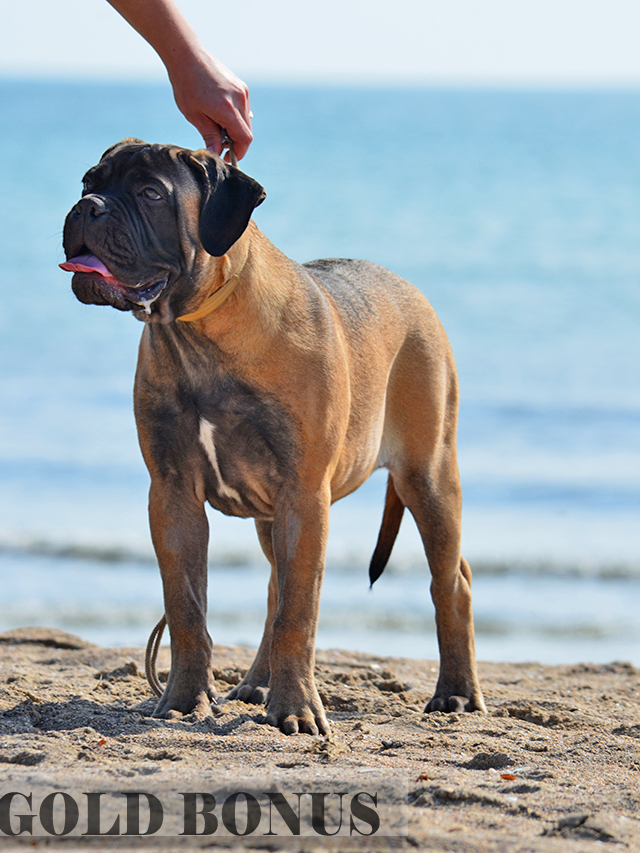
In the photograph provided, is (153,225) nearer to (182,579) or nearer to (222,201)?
(222,201)

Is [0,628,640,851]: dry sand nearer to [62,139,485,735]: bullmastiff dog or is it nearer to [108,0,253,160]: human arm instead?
[62,139,485,735]: bullmastiff dog

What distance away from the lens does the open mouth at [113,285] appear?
3.66m

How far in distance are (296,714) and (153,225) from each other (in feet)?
5.79

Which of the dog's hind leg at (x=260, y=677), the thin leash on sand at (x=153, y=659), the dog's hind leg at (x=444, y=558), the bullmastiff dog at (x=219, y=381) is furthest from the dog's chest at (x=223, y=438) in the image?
the dog's hind leg at (x=444, y=558)

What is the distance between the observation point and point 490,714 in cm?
467

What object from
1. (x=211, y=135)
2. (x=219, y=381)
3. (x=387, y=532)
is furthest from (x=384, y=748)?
(x=211, y=135)

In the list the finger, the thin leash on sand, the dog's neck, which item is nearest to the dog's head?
the dog's neck

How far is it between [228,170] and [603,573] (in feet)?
19.1

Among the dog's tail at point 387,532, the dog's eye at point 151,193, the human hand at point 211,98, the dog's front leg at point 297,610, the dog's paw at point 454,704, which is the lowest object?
the dog's paw at point 454,704

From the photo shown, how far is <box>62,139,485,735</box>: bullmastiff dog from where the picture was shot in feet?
12.3

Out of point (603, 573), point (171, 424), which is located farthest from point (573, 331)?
point (171, 424)

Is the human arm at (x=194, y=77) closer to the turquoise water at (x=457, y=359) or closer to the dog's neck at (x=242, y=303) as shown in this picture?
the dog's neck at (x=242, y=303)

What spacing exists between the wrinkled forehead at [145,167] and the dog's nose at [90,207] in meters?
0.17

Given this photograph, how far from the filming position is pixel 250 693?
15.2 ft
